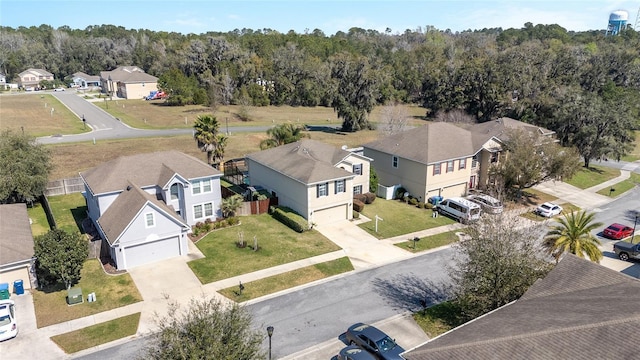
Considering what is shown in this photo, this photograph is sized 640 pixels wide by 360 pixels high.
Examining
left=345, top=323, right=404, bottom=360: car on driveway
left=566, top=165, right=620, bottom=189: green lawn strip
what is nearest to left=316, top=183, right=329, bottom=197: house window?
left=345, top=323, right=404, bottom=360: car on driveway

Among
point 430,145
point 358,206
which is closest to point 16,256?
point 358,206

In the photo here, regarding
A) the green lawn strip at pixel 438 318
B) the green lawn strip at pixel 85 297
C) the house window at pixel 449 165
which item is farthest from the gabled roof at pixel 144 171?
the house window at pixel 449 165

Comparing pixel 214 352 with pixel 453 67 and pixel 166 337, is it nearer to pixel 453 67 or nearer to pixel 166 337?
pixel 166 337

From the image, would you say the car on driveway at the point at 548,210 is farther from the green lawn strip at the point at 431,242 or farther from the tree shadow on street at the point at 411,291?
the tree shadow on street at the point at 411,291

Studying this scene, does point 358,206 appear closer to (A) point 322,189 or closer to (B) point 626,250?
(A) point 322,189

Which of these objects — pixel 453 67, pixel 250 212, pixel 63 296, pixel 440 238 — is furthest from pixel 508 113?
pixel 63 296
